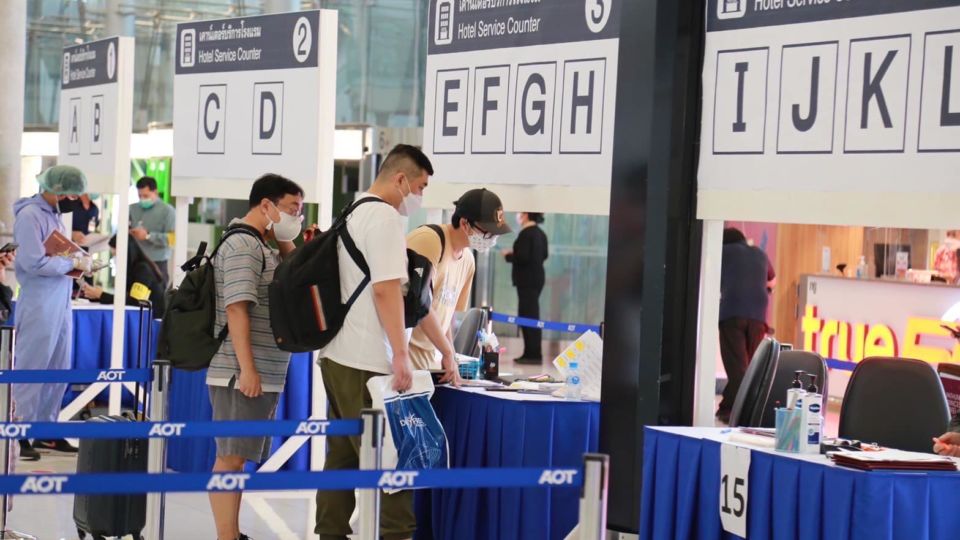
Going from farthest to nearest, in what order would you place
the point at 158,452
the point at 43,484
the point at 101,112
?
the point at 101,112 → the point at 158,452 → the point at 43,484

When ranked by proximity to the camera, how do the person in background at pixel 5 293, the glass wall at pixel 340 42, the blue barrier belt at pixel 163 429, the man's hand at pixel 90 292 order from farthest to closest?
the glass wall at pixel 340 42 → the man's hand at pixel 90 292 → the person in background at pixel 5 293 → the blue barrier belt at pixel 163 429

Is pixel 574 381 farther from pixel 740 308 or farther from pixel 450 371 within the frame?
pixel 740 308

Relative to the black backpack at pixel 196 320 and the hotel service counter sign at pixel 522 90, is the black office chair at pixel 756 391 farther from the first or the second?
the black backpack at pixel 196 320

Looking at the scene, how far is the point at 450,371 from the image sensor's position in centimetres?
509

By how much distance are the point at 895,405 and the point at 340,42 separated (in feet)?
36.2

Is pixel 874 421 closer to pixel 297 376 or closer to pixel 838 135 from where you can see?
pixel 838 135

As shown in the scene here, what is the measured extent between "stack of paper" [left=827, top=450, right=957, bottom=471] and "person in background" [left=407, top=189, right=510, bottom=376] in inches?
64.7

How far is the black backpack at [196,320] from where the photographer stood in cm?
497

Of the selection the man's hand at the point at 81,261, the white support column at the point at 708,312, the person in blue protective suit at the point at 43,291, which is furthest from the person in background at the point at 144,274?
the white support column at the point at 708,312

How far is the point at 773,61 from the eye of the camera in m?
4.36

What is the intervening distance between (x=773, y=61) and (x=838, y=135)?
0.33m

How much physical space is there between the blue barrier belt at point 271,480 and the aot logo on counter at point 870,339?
241 inches

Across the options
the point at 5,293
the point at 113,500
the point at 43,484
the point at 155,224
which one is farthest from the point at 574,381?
the point at 155,224

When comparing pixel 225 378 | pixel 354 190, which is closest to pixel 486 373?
pixel 225 378
